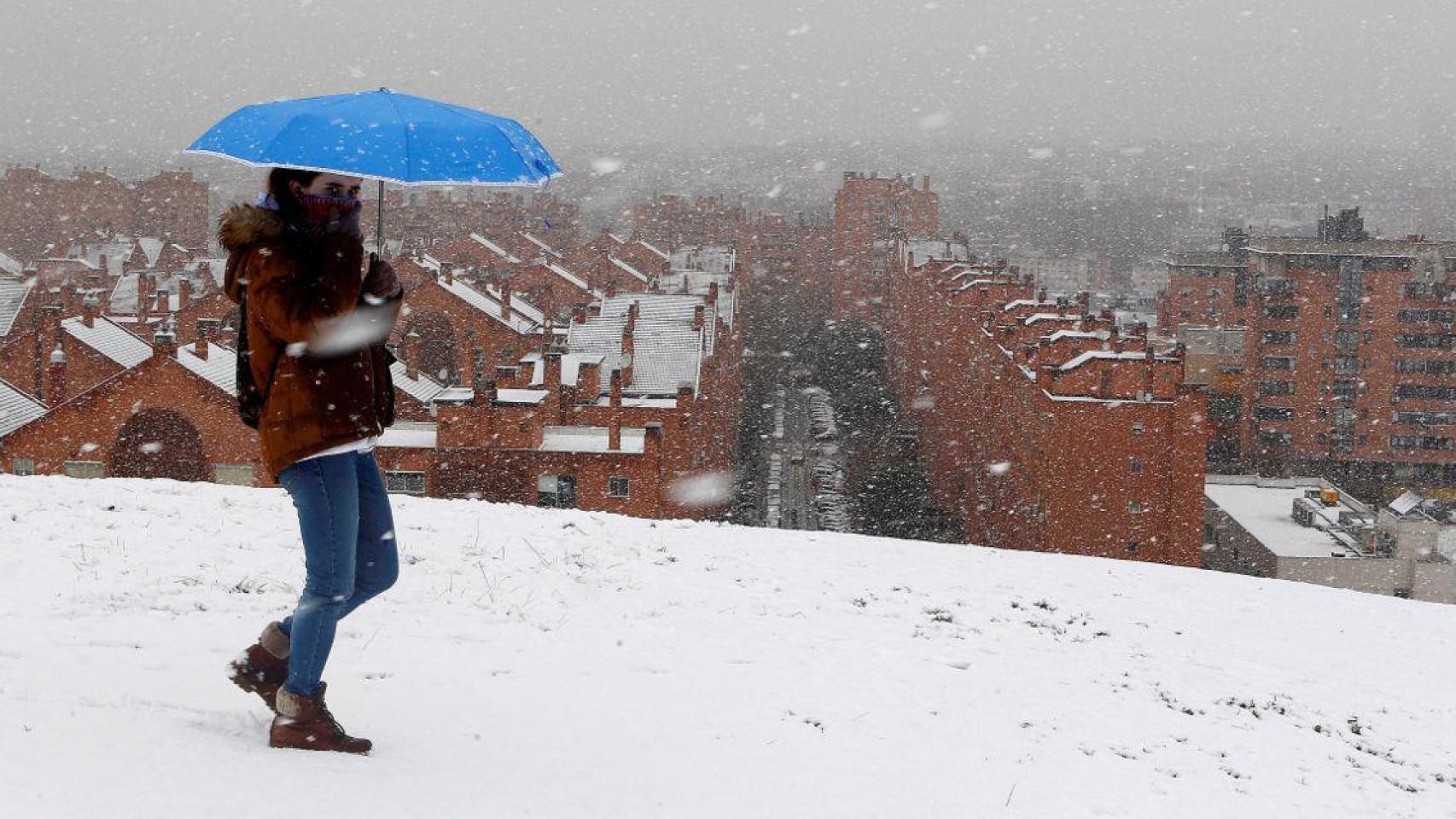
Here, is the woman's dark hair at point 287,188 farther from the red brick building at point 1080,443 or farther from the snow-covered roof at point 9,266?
the snow-covered roof at point 9,266

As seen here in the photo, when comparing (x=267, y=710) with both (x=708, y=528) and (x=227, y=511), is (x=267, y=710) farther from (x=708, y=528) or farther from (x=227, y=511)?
(x=708, y=528)

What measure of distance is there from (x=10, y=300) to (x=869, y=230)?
68.2 meters

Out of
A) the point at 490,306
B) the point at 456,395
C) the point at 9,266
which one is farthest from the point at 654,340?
the point at 9,266

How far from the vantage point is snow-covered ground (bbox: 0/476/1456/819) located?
461 centimetres

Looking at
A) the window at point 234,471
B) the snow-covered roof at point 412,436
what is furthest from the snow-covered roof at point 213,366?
the snow-covered roof at point 412,436

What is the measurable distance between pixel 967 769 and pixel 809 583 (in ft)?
12.1

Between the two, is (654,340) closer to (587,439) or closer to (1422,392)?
(587,439)

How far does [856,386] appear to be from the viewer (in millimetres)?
69750

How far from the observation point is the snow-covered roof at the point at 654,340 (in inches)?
1315

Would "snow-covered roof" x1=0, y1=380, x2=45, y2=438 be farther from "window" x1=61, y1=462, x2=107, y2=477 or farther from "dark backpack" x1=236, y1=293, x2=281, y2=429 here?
"dark backpack" x1=236, y1=293, x2=281, y2=429

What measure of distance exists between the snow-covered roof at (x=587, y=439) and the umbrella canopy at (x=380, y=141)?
20218 mm

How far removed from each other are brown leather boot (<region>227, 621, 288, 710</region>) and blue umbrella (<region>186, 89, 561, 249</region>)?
5.62 feet

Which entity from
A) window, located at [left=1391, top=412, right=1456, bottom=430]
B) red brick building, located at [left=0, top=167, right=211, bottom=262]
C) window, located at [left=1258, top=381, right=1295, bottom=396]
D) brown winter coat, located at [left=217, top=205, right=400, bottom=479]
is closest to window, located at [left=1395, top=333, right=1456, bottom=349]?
window, located at [left=1391, top=412, right=1456, bottom=430]

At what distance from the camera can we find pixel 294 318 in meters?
4.23
